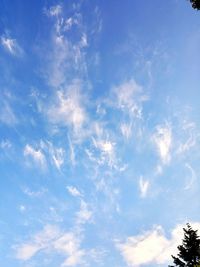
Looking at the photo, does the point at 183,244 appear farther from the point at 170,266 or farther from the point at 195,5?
the point at 195,5

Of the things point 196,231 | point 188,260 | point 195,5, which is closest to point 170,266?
point 188,260

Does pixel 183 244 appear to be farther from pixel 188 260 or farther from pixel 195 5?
pixel 195 5

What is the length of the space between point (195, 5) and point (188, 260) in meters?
25.3

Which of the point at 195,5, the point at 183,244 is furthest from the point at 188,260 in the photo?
the point at 195,5

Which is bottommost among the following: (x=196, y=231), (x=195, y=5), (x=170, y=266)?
(x=170, y=266)

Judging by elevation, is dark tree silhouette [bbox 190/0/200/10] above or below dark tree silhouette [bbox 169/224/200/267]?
above

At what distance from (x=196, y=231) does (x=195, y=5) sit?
2391 centimetres

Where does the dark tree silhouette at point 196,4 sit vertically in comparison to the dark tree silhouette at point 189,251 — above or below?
above

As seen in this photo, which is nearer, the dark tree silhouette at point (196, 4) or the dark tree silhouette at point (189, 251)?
the dark tree silhouette at point (196, 4)

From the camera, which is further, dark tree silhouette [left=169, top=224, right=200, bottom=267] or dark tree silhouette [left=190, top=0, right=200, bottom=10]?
dark tree silhouette [left=169, top=224, right=200, bottom=267]

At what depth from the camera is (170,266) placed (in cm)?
3162

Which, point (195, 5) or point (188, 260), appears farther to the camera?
point (188, 260)

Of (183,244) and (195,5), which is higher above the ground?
(195,5)

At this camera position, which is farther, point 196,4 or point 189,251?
point 189,251
